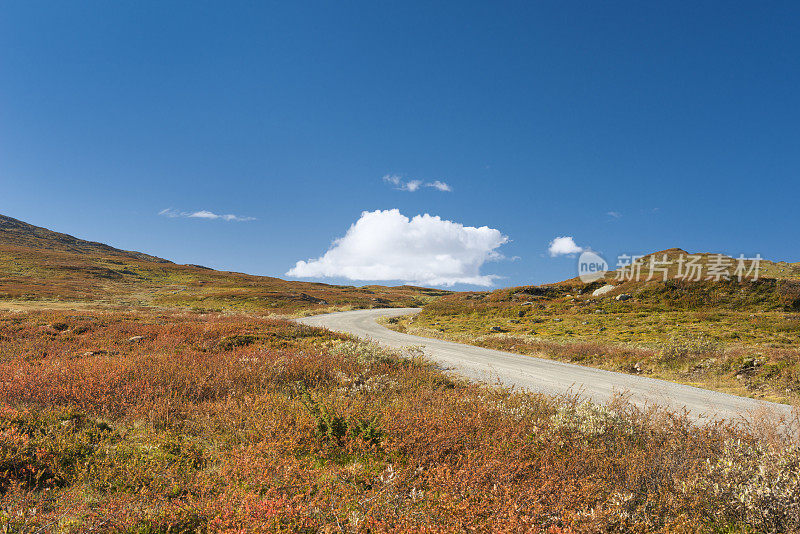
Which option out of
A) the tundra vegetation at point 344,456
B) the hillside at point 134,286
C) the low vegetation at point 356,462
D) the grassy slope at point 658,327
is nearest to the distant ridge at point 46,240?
the hillside at point 134,286

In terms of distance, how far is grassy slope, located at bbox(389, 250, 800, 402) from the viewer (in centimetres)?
1416

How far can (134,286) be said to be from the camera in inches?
3290

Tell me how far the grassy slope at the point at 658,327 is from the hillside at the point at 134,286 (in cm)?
2558

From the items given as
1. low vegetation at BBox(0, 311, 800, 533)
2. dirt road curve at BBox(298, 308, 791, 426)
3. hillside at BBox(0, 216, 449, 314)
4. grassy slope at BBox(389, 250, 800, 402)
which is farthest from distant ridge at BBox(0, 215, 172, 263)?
low vegetation at BBox(0, 311, 800, 533)

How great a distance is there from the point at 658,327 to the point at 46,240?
218405mm

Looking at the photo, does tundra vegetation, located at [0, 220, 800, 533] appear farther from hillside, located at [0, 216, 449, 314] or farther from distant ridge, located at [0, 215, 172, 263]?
distant ridge, located at [0, 215, 172, 263]

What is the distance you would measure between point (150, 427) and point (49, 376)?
3.81 meters

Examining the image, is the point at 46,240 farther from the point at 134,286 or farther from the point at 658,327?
the point at 658,327

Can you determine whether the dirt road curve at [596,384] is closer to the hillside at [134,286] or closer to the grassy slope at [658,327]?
the grassy slope at [658,327]

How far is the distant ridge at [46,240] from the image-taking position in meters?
148

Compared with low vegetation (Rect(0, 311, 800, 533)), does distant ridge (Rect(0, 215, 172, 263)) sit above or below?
above

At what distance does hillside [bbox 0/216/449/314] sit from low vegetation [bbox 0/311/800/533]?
41.3m

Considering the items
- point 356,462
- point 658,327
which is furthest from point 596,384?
point 658,327

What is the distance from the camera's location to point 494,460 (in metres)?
4.49
